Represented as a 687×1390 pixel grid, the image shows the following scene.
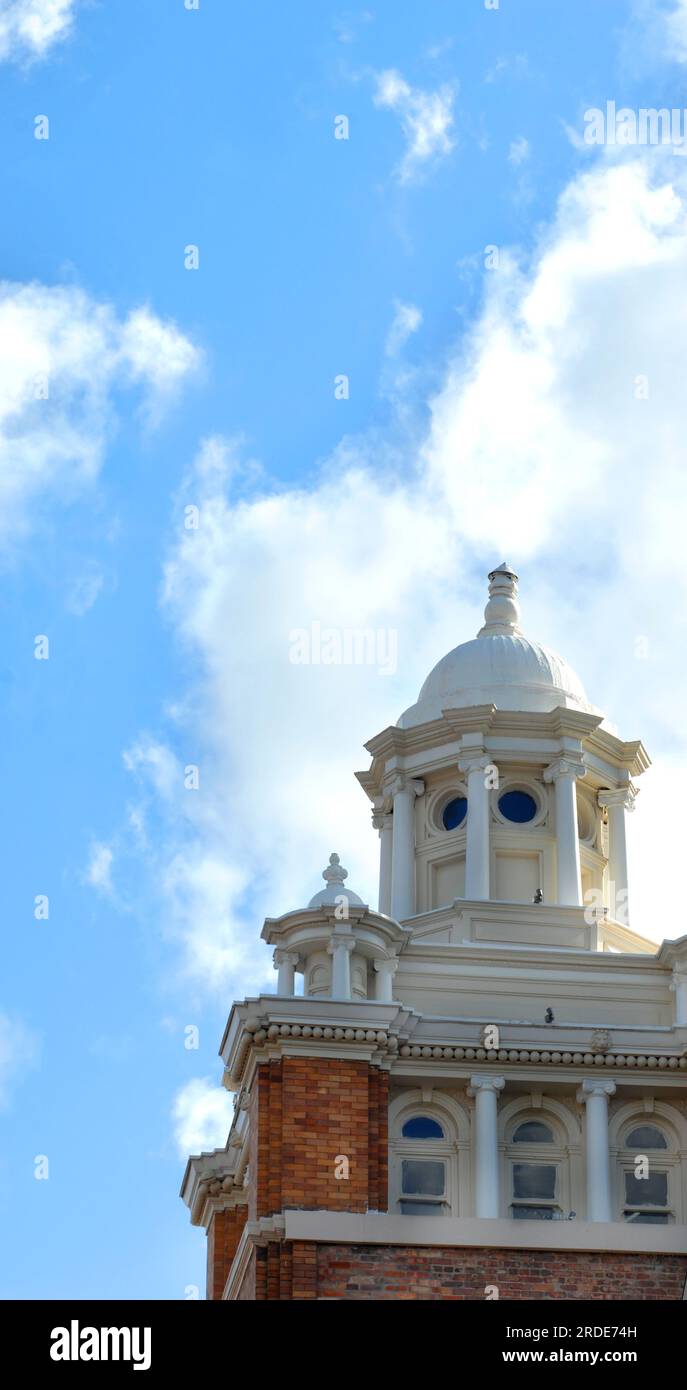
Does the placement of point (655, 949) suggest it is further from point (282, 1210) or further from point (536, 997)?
point (282, 1210)

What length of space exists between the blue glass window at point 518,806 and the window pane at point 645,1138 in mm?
9783

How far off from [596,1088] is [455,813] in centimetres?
1058

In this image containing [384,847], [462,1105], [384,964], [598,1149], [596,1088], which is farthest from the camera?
[384,847]

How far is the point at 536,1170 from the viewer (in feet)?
152

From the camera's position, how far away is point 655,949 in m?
53.2

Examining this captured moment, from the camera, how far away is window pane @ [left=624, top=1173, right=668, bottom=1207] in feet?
151

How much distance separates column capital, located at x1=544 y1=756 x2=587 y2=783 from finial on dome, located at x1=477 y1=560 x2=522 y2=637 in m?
4.70

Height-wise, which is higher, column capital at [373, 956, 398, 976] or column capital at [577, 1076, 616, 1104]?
column capital at [373, 956, 398, 976]

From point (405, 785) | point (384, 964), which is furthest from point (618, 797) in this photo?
point (384, 964)

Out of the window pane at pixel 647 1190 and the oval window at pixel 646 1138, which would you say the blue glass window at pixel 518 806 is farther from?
the window pane at pixel 647 1190

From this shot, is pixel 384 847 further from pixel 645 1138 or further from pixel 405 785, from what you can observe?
pixel 645 1138

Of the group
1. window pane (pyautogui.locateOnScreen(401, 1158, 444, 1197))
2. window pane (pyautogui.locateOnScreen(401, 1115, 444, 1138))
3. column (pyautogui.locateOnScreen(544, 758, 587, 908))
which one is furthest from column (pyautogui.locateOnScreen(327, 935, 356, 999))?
column (pyautogui.locateOnScreen(544, 758, 587, 908))

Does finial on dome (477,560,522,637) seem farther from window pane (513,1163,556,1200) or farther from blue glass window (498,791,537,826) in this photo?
window pane (513,1163,556,1200)
